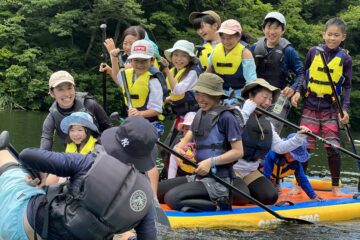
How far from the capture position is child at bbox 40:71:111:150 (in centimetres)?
514

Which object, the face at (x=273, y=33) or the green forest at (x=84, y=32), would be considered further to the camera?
the green forest at (x=84, y=32)

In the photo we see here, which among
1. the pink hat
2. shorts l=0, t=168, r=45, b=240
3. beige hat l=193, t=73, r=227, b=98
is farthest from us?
the pink hat

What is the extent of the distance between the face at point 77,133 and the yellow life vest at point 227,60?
2098 millimetres

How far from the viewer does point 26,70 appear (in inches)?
911

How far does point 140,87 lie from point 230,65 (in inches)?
44.5

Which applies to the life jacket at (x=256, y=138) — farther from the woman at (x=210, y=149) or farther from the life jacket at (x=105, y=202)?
the life jacket at (x=105, y=202)

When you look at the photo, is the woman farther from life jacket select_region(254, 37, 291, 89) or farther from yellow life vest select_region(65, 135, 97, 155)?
life jacket select_region(254, 37, 291, 89)

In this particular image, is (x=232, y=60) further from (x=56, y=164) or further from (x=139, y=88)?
(x=56, y=164)

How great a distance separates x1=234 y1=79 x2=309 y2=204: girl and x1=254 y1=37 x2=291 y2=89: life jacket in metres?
0.91

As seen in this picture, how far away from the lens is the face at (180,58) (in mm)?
6062

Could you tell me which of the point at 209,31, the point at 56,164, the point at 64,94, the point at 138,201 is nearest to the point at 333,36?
the point at 209,31

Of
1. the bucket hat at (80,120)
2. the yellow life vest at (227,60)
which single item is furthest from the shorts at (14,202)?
the yellow life vest at (227,60)

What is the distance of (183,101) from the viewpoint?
20.7 feet

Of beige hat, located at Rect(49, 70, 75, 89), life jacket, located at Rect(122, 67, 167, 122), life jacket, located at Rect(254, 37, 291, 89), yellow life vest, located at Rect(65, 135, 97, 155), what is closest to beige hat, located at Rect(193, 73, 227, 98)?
life jacket, located at Rect(122, 67, 167, 122)
